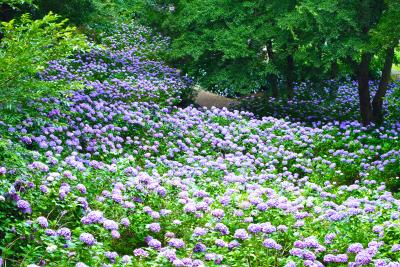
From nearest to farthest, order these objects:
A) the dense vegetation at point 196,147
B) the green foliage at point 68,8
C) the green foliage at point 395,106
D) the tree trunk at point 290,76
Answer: the dense vegetation at point 196,147 < the green foliage at point 395,106 < the green foliage at point 68,8 < the tree trunk at point 290,76

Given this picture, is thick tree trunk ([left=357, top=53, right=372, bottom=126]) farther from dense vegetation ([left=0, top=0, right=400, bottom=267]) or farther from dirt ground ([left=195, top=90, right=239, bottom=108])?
dirt ground ([left=195, top=90, right=239, bottom=108])

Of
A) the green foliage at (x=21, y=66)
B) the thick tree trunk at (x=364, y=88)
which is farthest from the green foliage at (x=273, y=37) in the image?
the green foliage at (x=21, y=66)

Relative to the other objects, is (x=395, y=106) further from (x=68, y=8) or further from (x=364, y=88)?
(x=68, y=8)

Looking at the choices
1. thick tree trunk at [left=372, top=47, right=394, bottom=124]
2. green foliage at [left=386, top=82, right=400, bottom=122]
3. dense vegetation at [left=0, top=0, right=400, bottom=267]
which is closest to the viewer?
dense vegetation at [left=0, top=0, right=400, bottom=267]

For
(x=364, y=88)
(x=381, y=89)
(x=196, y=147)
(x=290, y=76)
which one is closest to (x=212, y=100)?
(x=290, y=76)

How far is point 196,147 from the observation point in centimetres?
828

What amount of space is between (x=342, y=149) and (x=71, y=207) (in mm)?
5491

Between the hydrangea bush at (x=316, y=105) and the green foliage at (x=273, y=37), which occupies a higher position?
the green foliage at (x=273, y=37)

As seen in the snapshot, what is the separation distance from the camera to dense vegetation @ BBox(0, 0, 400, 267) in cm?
422

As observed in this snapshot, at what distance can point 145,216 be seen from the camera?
4.69 meters

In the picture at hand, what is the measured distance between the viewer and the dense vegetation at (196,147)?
422cm

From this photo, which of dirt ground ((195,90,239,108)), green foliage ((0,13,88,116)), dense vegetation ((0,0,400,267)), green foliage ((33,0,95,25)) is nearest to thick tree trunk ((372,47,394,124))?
dense vegetation ((0,0,400,267))

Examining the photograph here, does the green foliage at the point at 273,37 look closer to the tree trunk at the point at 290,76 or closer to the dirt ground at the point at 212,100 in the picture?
the tree trunk at the point at 290,76

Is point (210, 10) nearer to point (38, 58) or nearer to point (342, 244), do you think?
point (38, 58)
